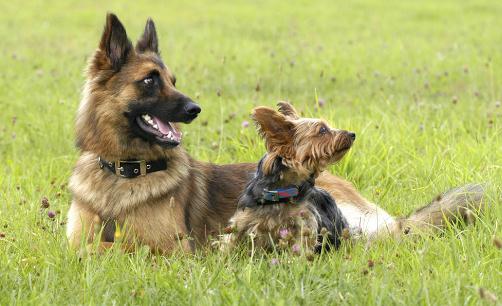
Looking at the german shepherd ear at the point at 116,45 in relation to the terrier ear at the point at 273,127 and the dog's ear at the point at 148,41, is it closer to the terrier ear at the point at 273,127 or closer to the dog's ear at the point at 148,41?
the dog's ear at the point at 148,41

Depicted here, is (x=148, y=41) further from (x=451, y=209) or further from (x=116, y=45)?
(x=451, y=209)

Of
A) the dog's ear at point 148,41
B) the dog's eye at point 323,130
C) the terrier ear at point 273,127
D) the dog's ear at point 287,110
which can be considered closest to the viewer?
the terrier ear at point 273,127

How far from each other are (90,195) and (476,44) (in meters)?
11.2

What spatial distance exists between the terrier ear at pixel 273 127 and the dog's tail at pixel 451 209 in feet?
3.25

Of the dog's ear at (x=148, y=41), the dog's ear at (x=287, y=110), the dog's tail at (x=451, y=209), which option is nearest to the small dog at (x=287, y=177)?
the dog's ear at (x=287, y=110)

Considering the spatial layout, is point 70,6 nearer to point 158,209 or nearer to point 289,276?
point 158,209

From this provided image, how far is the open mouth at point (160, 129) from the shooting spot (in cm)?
489

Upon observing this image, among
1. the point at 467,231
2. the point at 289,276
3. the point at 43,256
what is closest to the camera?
the point at 289,276

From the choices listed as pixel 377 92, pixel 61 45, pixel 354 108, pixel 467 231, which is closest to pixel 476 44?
pixel 377 92

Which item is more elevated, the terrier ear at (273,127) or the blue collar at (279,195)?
the terrier ear at (273,127)

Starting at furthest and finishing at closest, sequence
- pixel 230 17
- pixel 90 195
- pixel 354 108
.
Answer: pixel 230 17 < pixel 354 108 < pixel 90 195

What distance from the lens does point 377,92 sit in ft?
35.0

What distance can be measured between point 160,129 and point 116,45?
26.4 inches

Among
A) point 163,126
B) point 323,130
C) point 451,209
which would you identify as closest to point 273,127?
point 323,130
